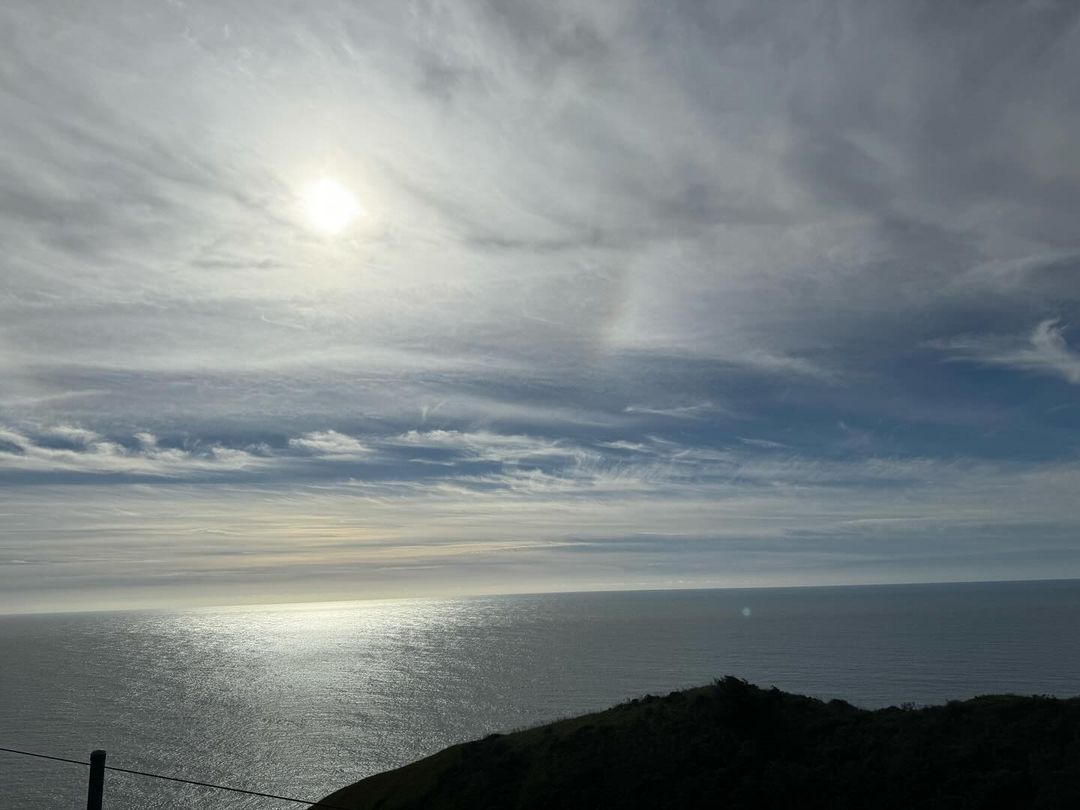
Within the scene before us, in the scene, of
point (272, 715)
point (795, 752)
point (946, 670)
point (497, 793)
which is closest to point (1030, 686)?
point (946, 670)

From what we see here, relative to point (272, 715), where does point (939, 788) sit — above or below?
above

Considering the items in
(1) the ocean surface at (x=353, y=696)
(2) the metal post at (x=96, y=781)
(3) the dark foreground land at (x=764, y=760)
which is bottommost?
(1) the ocean surface at (x=353, y=696)

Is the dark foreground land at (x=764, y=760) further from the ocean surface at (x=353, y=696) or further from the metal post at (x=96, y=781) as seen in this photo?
the ocean surface at (x=353, y=696)

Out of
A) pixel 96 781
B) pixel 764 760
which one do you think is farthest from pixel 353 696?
pixel 96 781

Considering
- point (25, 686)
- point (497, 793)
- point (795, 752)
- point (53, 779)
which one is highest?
point (795, 752)

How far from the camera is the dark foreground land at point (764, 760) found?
31.2 meters

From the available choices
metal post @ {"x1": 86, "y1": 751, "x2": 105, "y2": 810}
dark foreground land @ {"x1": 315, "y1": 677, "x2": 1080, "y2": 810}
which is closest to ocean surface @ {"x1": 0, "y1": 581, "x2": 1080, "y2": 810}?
dark foreground land @ {"x1": 315, "y1": 677, "x2": 1080, "y2": 810}

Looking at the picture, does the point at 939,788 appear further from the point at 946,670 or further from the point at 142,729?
the point at 946,670

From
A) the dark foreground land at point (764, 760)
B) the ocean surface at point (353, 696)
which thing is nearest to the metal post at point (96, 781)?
the dark foreground land at point (764, 760)

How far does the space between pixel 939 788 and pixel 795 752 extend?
7.95m

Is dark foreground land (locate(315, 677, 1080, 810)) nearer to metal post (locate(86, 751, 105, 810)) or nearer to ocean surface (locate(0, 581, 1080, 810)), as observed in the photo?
metal post (locate(86, 751, 105, 810))

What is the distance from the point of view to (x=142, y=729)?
344 ft

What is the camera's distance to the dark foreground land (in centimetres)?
3120

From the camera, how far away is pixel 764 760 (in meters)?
36.7
